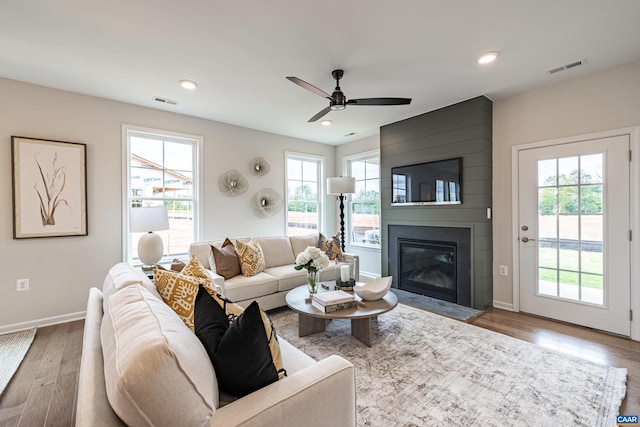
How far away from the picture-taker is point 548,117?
309cm

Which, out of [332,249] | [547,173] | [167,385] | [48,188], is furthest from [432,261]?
[48,188]

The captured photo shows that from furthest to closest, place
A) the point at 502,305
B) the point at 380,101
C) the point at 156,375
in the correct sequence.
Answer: the point at 502,305 < the point at 380,101 < the point at 156,375

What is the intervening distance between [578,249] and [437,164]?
5.66ft

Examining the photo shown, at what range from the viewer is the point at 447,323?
2947 millimetres

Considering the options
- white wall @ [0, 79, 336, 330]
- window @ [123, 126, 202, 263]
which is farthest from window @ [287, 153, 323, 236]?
window @ [123, 126, 202, 263]

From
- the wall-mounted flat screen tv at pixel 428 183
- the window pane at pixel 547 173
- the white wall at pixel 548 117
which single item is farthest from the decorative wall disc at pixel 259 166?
the window pane at pixel 547 173

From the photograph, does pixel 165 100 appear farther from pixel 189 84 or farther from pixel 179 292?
pixel 179 292

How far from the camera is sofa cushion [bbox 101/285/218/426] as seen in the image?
693 millimetres

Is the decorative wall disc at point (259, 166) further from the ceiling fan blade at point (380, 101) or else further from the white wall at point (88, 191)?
the ceiling fan blade at point (380, 101)

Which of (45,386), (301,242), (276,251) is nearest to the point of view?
(45,386)

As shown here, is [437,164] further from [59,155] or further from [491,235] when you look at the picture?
[59,155]

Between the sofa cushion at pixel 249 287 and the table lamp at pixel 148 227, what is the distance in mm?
809

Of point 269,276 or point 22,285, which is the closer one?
point 22,285

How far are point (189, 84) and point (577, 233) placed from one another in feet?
14.1
